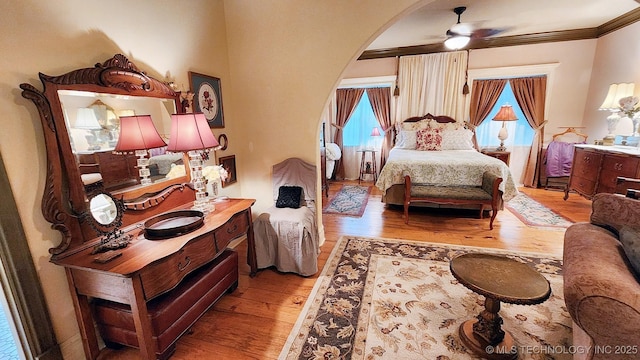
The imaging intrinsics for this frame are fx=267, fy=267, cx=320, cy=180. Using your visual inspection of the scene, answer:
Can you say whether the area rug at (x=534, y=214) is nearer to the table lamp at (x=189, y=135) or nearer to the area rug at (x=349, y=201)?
the area rug at (x=349, y=201)

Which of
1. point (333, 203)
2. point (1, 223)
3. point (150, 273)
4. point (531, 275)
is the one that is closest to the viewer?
point (1, 223)

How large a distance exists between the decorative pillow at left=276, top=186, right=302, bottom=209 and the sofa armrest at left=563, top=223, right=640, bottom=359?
2.03m

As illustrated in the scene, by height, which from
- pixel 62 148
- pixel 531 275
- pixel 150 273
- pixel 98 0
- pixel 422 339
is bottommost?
pixel 422 339

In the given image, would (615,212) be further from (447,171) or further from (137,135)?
(137,135)

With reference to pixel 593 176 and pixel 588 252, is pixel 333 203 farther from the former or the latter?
pixel 593 176

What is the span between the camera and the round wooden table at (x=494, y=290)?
1440 mm

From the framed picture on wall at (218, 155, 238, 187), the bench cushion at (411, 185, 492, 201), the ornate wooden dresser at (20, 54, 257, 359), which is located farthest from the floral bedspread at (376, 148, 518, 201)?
the ornate wooden dresser at (20, 54, 257, 359)

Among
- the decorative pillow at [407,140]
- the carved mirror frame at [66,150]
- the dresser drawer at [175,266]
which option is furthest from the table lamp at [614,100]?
the carved mirror frame at [66,150]

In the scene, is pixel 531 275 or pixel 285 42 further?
pixel 285 42

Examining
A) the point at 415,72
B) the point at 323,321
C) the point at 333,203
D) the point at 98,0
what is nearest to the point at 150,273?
the point at 323,321

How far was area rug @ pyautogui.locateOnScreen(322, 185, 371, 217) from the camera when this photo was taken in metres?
4.12

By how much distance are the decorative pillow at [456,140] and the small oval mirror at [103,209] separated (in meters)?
4.83

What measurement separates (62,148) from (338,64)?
6.96ft

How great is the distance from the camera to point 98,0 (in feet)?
5.27
